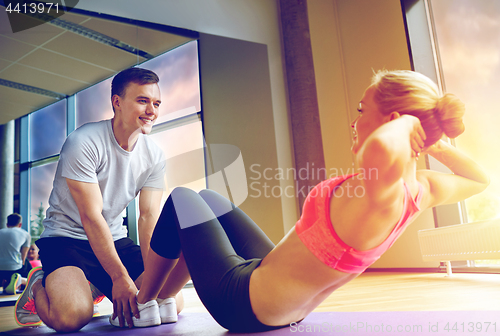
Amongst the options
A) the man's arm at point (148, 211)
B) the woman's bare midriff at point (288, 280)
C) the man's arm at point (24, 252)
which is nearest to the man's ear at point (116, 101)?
the man's arm at point (148, 211)

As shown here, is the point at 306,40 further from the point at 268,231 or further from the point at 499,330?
the point at 499,330

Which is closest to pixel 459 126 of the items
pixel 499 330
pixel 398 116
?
pixel 398 116

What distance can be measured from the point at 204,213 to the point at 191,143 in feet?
10.8

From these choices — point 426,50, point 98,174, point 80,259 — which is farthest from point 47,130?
point 426,50

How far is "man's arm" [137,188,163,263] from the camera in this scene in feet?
5.46

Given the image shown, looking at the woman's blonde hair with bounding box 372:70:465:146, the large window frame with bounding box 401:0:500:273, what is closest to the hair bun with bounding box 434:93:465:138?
the woman's blonde hair with bounding box 372:70:465:146

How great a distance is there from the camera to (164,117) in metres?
4.05

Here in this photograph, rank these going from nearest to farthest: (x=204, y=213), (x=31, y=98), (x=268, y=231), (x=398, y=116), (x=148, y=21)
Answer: (x=398, y=116) < (x=204, y=213) < (x=148, y=21) < (x=268, y=231) < (x=31, y=98)

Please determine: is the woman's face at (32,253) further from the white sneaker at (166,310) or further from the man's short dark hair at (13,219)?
the white sneaker at (166,310)

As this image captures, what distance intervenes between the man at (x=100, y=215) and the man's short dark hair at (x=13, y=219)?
9.16 ft

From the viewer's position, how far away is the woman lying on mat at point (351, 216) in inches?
29.1

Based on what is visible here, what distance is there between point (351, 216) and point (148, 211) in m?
1.13

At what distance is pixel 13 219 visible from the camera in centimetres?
390

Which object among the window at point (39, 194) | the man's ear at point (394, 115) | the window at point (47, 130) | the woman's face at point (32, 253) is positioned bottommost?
the woman's face at point (32, 253)
